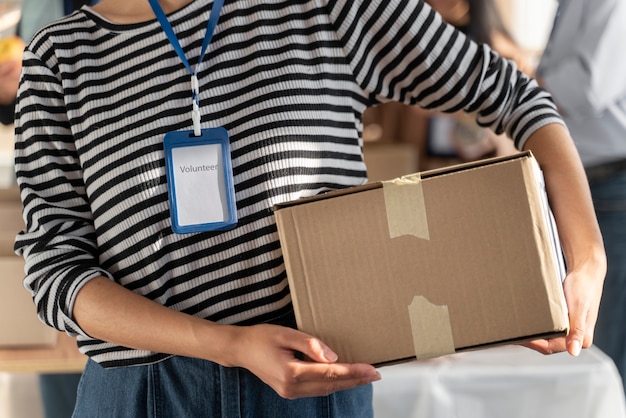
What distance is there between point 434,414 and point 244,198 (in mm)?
784

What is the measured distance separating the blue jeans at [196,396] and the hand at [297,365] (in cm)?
9

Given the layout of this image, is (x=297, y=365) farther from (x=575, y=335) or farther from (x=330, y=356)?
(x=575, y=335)

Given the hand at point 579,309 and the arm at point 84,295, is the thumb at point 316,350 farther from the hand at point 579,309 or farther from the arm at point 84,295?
the hand at point 579,309

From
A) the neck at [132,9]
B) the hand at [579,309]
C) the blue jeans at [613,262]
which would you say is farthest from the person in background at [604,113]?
the neck at [132,9]

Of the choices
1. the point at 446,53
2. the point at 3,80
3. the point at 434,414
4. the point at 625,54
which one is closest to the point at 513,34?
the point at 625,54

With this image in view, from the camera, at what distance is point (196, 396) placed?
2.92 feet

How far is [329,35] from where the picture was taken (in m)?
0.92

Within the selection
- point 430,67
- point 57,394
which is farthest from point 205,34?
point 57,394

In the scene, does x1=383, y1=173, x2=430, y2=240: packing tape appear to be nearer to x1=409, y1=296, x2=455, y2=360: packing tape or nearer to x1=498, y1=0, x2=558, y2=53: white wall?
x1=409, y1=296, x2=455, y2=360: packing tape

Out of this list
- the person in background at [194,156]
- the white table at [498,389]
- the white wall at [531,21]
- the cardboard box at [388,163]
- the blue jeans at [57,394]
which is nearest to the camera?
the person in background at [194,156]

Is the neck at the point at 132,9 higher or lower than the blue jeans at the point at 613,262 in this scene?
higher

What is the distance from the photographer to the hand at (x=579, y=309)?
792 millimetres

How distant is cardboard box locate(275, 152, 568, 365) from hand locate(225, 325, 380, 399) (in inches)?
0.8

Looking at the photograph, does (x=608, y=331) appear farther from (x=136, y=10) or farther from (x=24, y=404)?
(x=136, y=10)
